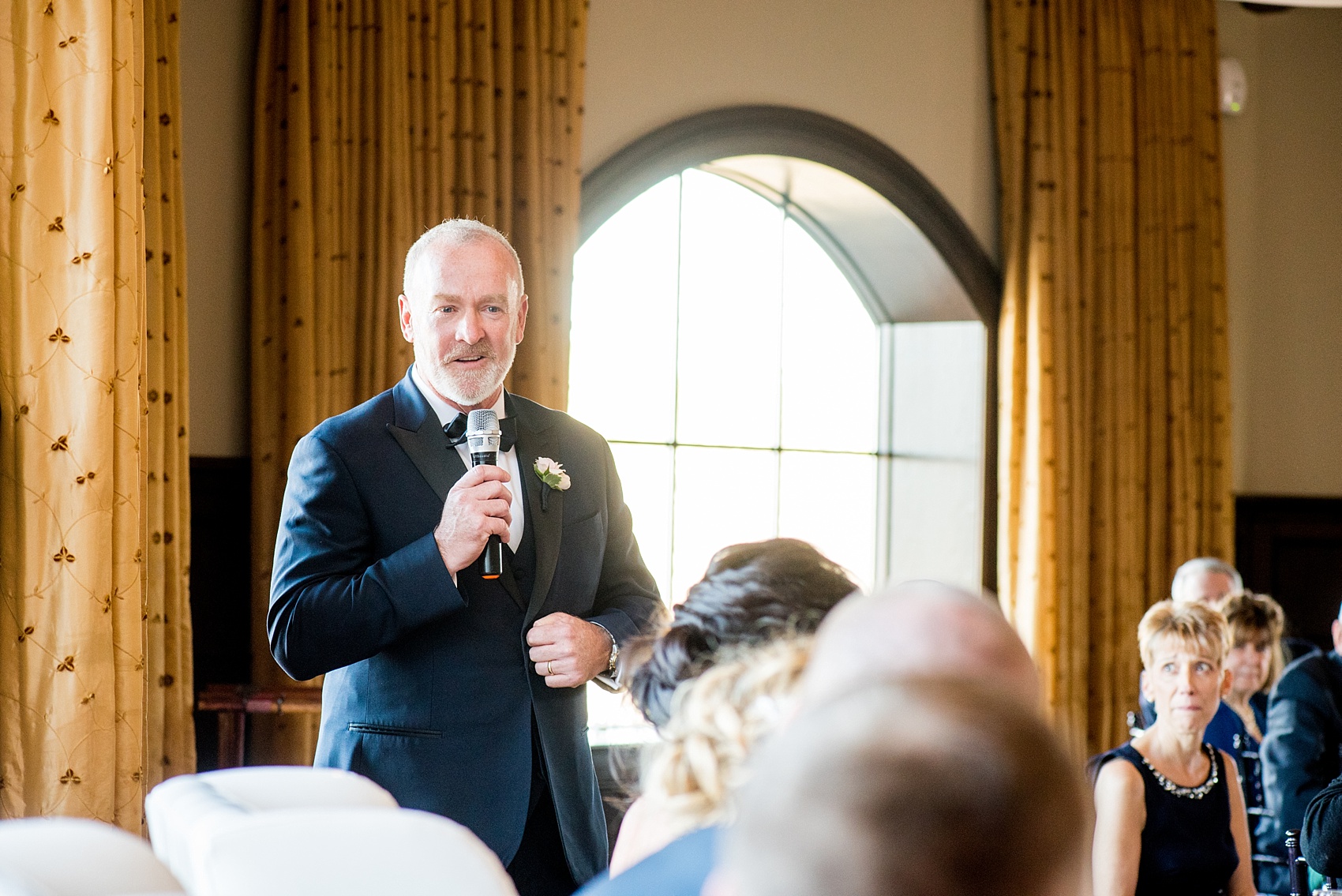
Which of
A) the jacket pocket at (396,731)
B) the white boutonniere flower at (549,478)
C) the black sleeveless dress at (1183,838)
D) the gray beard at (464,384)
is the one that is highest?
the gray beard at (464,384)

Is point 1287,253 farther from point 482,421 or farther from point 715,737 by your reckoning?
point 715,737

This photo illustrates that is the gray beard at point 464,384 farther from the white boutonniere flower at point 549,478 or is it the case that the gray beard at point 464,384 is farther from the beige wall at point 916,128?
the beige wall at point 916,128

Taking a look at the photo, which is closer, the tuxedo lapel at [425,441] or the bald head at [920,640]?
the bald head at [920,640]

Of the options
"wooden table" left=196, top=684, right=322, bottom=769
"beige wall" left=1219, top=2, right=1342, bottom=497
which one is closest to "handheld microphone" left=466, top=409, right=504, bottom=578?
"wooden table" left=196, top=684, right=322, bottom=769

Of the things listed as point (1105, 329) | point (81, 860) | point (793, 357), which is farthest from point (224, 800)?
point (1105, 329)

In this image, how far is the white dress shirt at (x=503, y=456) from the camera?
2.17 m

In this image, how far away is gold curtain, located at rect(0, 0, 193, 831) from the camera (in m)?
2.77

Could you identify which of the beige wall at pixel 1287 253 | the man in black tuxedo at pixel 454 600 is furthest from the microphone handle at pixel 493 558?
the beige wall at pixel 1287 253

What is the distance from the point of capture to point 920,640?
698 millimetres

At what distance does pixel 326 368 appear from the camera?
4.54 meters

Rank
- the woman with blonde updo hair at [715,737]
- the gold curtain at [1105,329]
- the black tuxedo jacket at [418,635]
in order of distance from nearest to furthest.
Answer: the woman with blonde updo hair at [715,737]
the black tuxedo jacket at [418,635]
the gold curtain at [1105,329]

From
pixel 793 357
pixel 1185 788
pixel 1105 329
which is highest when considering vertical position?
pixel 1105 329

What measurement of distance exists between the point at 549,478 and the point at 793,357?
4.59 metres

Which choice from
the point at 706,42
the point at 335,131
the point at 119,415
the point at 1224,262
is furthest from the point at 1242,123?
the point at 119,415
